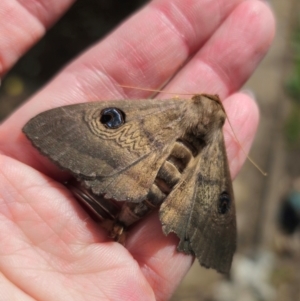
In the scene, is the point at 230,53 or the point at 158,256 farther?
the point at 230,53

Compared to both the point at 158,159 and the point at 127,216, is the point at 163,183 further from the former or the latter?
the point at 127,216

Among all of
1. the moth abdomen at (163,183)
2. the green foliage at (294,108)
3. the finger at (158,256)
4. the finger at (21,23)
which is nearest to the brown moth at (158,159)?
the moth abdomen at (163,183)

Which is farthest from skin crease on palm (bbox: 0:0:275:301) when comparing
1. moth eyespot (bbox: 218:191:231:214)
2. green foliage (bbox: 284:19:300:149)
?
green foliage (bbox: 284:19:300:149)

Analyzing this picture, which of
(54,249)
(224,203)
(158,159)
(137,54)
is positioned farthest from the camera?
(137,54)

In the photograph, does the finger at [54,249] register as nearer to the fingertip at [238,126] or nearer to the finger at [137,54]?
the finger at [137,54]

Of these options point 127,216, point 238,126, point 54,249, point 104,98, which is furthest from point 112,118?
point 238,126

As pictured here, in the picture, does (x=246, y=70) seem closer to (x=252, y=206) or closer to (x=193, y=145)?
(x=193, y=145)

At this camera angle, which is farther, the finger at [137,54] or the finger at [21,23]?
the finger at [137,54]
